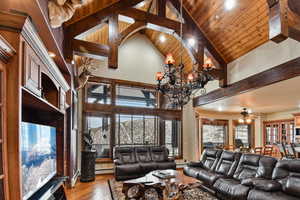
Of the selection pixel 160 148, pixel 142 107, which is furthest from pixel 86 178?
pixel 142 107

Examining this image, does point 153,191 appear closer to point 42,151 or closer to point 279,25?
point 42,151

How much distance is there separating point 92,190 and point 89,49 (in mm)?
3273

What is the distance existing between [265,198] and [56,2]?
396cm

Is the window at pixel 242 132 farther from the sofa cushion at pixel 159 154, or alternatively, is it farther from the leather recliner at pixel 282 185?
the leather recliner at pixel 282 185

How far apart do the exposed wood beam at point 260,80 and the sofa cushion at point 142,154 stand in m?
2.87

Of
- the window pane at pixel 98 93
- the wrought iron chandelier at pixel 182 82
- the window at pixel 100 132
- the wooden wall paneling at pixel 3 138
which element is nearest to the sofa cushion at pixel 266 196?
the wrought iron chandelier at pixel 182 82

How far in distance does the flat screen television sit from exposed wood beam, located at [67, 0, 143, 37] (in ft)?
7.32

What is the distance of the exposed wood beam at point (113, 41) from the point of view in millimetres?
4133

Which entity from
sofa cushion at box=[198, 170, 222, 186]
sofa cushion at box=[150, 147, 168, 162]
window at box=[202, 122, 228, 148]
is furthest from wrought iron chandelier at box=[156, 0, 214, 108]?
window at box=[202, 122, 228, 148]

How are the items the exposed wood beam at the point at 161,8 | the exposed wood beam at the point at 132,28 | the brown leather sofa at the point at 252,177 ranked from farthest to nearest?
the exposed wood beam at the point at 161,8 < the exposed wood beam at the point at 132,28 < the brown leather sofa at the point at 252,177

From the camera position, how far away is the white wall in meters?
6.98

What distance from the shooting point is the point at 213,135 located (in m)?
9.77

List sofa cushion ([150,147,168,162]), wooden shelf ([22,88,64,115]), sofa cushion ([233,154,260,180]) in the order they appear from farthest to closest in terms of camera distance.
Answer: sofa cushion ([150,147,168,162])
sofa cushion ([233,154,260,180])
wooden shelf ([22,88,64,115])

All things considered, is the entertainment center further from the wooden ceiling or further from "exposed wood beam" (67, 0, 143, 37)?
the wooden ceiling
